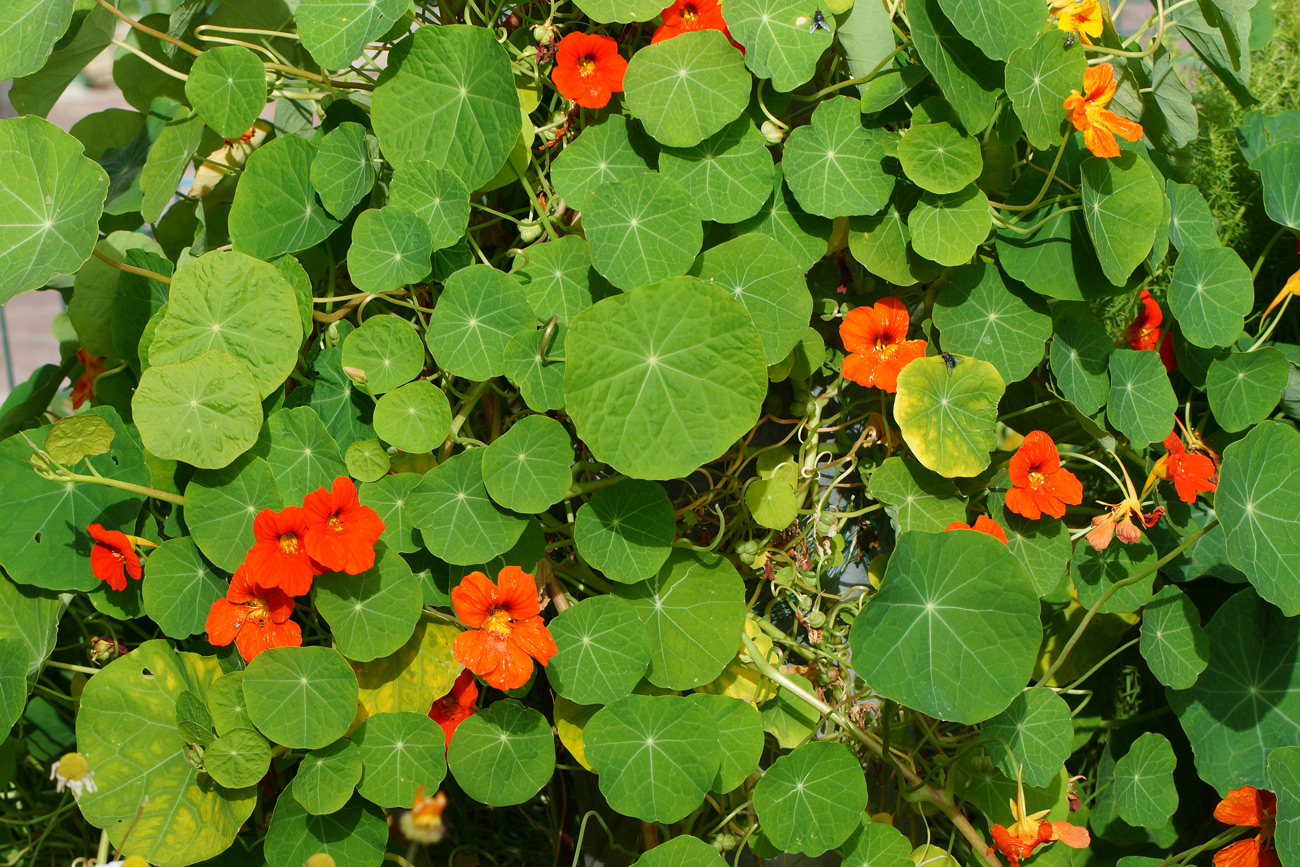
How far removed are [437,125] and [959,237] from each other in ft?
2.78

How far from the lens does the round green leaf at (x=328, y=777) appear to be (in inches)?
52.1

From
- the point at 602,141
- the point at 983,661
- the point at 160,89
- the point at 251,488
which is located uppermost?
the point at 602,141

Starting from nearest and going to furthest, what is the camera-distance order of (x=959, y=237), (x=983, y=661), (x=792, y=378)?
(x=983, y=661) < (x=959, y=237) < (x=792, y=378)

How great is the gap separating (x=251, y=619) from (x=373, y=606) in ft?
0.59

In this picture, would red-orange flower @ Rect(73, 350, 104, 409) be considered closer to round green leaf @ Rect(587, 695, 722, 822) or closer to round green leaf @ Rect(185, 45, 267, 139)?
round green leaf @ Rect(185, 45, 267, 139)

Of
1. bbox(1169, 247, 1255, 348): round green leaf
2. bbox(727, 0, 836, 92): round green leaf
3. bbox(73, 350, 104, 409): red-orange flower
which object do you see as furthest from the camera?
bbox(73, 350, 104, 409): red-orange flower

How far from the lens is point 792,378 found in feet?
5.12

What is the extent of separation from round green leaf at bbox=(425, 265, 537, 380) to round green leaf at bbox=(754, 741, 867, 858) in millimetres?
772

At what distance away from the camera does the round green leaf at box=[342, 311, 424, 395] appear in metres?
1.41

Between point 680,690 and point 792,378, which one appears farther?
point 792,378

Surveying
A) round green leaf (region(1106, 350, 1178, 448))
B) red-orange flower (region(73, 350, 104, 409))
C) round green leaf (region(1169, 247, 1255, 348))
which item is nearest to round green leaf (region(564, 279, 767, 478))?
round green leaf (region(1106, 350, 1178, 448))

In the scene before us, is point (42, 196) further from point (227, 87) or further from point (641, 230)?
point (641, 230)

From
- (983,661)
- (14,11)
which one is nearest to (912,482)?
(983,661)

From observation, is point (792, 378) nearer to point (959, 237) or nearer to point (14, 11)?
point (959, 237)
